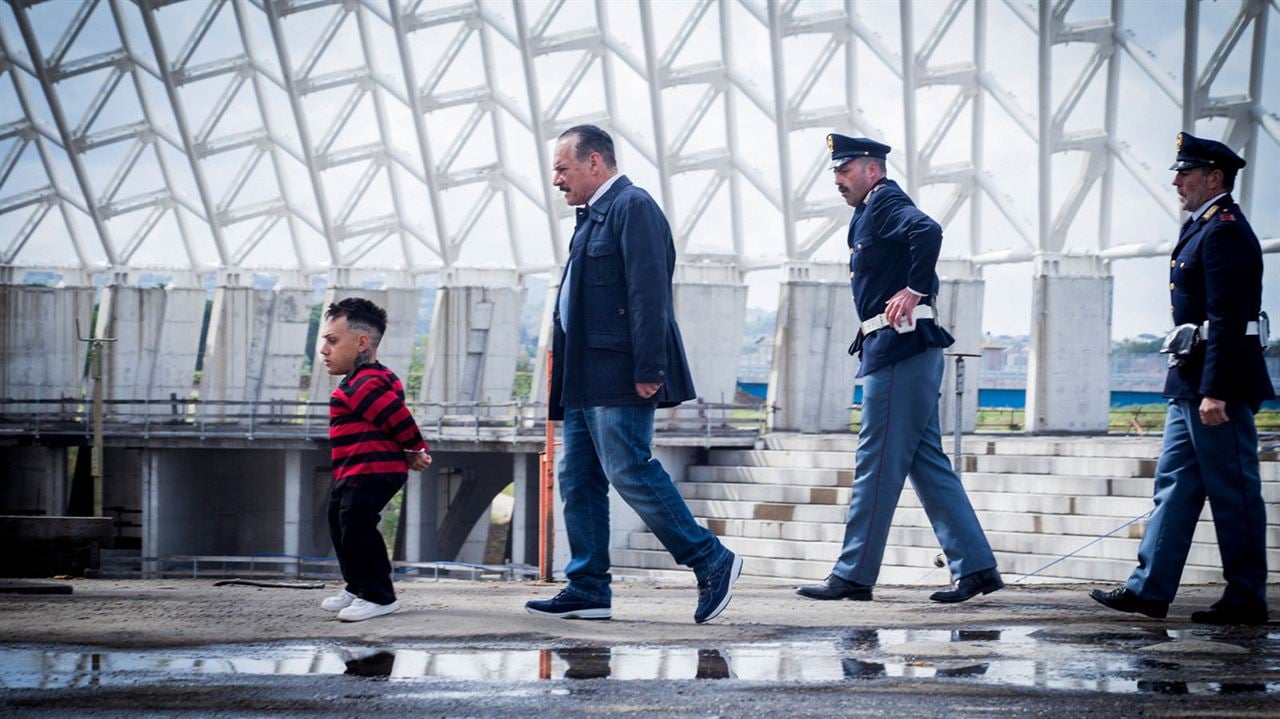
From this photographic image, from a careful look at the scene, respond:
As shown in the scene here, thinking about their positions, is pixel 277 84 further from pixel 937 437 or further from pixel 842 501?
pixel 937 437

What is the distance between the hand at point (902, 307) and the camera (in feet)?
19.5

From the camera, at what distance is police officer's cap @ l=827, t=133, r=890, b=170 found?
633 cm

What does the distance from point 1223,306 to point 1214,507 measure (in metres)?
0.75

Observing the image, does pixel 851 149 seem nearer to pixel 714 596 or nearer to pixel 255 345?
pixel 714 596

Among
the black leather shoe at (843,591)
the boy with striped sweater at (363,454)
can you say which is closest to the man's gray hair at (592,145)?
the boy with striped sweater at (363,454)

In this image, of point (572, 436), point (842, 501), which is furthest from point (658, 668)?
point (842, 501)

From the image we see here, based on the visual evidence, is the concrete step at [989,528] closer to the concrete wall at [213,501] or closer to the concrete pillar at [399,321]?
the concrete pillar at [399,321]

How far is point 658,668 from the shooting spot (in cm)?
435

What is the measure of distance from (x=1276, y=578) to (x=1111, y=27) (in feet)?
A: 47.1

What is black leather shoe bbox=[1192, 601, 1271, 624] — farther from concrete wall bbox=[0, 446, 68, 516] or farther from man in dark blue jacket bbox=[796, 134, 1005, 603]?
concrete wall bbox=[0, 446, 68, 516]

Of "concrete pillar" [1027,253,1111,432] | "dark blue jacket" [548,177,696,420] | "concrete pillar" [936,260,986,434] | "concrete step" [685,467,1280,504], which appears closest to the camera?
"dark blue jacket" [548,177,696,420]

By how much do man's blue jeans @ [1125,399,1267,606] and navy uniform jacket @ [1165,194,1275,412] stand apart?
0.10 meters

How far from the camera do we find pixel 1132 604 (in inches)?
225

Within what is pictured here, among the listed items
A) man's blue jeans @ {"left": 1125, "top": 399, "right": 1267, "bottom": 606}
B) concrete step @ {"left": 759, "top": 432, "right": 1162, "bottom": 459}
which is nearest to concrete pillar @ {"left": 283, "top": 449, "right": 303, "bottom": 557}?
concrete step @ {"left": 759, "top": 432, "right": 1162, "bottom": 459}
